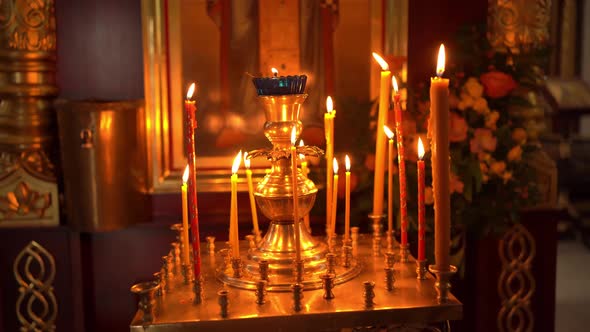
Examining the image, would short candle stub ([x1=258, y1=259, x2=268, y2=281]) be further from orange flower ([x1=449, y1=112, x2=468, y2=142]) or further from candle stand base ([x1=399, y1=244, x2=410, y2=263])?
orange flower ([x1=449, y1=112, x2=468, y2=142])

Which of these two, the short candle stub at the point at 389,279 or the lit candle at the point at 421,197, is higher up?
the lit candle at the point at 421,197

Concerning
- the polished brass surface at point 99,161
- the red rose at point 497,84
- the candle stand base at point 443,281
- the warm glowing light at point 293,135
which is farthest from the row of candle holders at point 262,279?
the red rose at point 497,84

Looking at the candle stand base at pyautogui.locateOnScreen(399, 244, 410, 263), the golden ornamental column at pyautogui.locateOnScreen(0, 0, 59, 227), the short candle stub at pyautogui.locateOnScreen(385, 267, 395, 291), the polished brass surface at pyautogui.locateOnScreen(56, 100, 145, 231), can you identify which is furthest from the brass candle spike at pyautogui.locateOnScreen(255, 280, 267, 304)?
the golden ornamental column at pyautogui.locateOnScreen(0, 0, 59, 227)

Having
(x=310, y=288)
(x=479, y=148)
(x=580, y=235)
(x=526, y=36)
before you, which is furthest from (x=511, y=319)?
(x=580, y=235)

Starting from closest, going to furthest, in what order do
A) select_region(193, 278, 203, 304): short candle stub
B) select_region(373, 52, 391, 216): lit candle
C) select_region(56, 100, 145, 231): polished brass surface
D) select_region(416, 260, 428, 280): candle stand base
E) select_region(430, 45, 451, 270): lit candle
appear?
1. select_region(430, 45, 451, 270): lit candle
2. select_region(193, 278, 203, 304): short candle stub
3. select_region(416, 260, 428, 280): candle stand base
4. select_region(373, 52, 391, 216): lit candle
5. select_region(56, 100, 145, 231): polished brass surface

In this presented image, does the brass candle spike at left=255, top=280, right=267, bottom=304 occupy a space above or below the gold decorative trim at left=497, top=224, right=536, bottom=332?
above

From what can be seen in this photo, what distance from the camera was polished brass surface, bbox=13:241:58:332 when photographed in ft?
7.28

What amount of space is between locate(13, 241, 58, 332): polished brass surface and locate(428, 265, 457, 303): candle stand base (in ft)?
4.83

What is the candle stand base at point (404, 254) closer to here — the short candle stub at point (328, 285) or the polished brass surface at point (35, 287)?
the short candle stub at point (328, 285)

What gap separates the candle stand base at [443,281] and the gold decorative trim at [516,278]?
117 centimetres

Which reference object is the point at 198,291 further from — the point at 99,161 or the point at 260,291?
the point at 99,161

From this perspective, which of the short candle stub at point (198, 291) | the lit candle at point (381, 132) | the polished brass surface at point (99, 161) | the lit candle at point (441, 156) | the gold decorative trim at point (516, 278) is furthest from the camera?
the gold decorative trim at point (516, 278)

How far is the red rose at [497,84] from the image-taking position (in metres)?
2.11

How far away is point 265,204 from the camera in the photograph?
1404 millimetres
